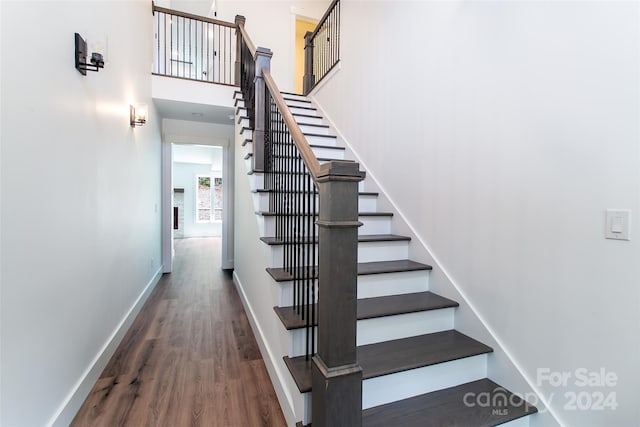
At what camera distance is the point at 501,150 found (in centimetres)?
172

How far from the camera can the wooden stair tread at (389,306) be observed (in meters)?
1.61

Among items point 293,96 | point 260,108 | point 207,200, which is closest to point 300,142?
point 260,108

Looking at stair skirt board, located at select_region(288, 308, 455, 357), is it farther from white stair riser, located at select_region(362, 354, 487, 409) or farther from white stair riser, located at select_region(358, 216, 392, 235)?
white stair riser, located at select_region(358, 216, 392, 235)

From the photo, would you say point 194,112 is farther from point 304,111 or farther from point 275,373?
point 275,373

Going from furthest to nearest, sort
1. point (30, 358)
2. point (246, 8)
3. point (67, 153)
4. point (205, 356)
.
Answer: point (246, 8) < point (205, 356) < point (67, 153) < point (30, 358)

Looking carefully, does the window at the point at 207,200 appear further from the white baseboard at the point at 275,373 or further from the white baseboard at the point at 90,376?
the white baseboard at the point at 275,373

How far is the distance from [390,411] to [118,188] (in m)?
2.52

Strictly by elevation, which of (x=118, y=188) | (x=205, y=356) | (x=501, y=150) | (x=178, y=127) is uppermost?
(x=178, y=127)

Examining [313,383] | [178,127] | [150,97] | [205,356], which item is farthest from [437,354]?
[178,127]

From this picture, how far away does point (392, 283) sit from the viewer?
212 cm

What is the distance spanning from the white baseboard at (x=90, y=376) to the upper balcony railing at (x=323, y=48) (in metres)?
3.73

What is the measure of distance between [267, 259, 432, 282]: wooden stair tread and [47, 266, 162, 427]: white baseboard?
1.23 meters

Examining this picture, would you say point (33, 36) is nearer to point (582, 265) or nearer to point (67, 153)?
point (67, 153)

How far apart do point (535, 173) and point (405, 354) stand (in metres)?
1.17
